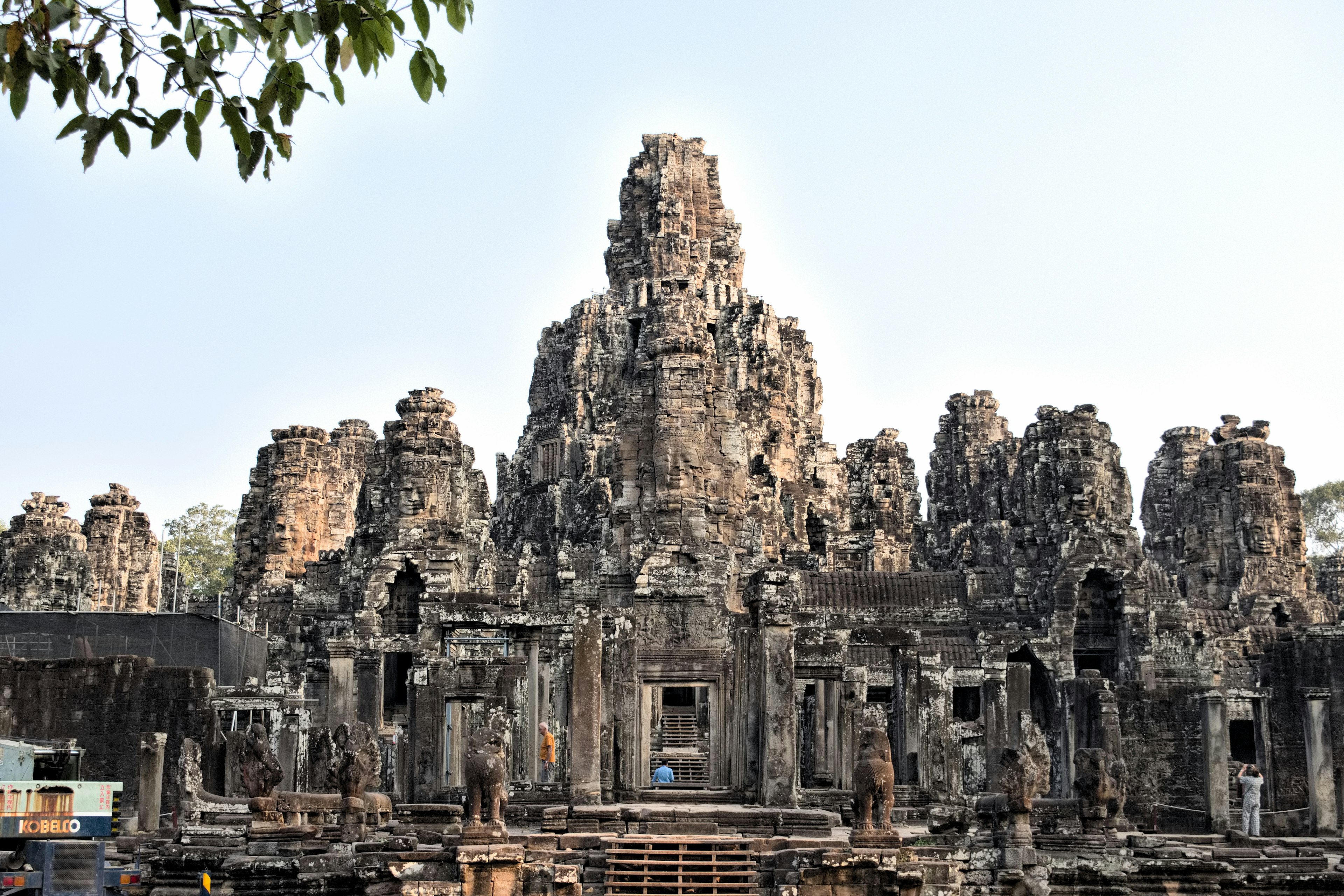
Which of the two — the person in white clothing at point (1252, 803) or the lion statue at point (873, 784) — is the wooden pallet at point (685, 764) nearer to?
the person in white clothing at point (1252, 803)

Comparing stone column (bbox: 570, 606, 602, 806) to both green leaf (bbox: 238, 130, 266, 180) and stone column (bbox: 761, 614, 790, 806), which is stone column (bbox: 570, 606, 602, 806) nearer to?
stone column (bbox: 761, 614, 790, 806)

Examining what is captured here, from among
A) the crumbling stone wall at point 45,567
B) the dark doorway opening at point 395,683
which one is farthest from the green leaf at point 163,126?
the crumbling stone wall at point 45,567

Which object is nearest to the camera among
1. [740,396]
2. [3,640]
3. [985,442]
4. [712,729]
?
[712,729]

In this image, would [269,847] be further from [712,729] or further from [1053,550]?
[1053,550]

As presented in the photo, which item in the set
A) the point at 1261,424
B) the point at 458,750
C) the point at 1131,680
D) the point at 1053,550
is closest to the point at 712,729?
the point at 458,750

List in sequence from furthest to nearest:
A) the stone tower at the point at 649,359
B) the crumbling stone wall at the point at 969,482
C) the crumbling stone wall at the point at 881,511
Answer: the crumbling stone wall at the point at 969,482
the crumbling stone wall at the point at 881,511
the stone tower at the point at 649,359

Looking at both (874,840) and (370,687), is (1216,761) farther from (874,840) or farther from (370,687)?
(370,687)

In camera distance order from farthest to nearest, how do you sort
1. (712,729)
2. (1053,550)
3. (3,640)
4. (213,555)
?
(213,555), (1053,550), (3,640), (712,729)

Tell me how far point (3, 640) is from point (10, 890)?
66.6ft

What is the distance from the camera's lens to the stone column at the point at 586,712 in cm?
2144

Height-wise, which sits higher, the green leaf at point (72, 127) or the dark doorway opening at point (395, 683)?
the green leaf at point (72, 127)

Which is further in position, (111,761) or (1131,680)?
(1131,680)

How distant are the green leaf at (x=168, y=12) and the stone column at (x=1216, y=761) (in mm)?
23044

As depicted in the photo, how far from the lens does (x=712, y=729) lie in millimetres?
24719
